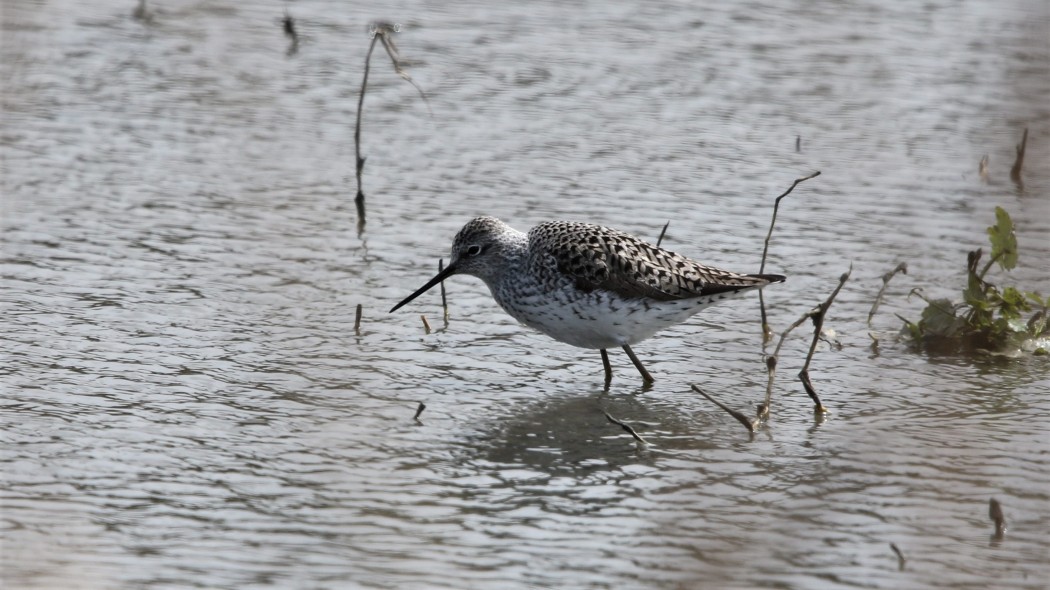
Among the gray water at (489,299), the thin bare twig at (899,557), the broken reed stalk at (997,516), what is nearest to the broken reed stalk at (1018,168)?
the gray water at (489,299)

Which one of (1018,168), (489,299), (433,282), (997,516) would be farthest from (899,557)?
(1018,168)

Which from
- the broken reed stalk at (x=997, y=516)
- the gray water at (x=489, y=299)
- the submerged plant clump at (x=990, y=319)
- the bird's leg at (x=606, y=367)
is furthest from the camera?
the submerged plant clump at (x=990, y=319)

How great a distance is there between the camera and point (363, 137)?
11469 millimetres

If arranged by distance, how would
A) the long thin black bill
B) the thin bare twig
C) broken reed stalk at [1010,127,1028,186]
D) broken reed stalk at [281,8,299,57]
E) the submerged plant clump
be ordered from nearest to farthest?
the thin bare twig
the submerged plant clump
the long thin black bill
broken reed stalk at [1010,127,1028,186]
broken reed stalk at [281,8,299,57]

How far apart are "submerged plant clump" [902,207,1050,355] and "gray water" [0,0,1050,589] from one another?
160 millimetres

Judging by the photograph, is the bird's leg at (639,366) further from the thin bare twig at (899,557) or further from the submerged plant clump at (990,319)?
the thin bare twig at (899,557)

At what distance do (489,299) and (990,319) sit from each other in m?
3.10

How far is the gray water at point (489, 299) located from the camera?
5465mm

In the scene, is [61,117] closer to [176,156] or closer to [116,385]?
[176,156]

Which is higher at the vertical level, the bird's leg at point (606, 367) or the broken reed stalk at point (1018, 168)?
the broken reed stalk at point (1018, 168)

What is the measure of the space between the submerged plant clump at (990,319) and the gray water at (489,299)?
16cm

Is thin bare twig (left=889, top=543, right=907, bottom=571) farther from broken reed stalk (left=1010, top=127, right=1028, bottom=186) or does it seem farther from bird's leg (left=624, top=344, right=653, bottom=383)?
broken reed stalk (left=1010, top=127, right=1028, bottom=186)

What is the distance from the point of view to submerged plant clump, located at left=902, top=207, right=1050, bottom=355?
7875 millimetres

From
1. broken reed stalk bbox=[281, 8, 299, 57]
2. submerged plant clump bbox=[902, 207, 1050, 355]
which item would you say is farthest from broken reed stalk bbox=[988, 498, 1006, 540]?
broken reed stalk bbox=[281, 8, 299, 57]
